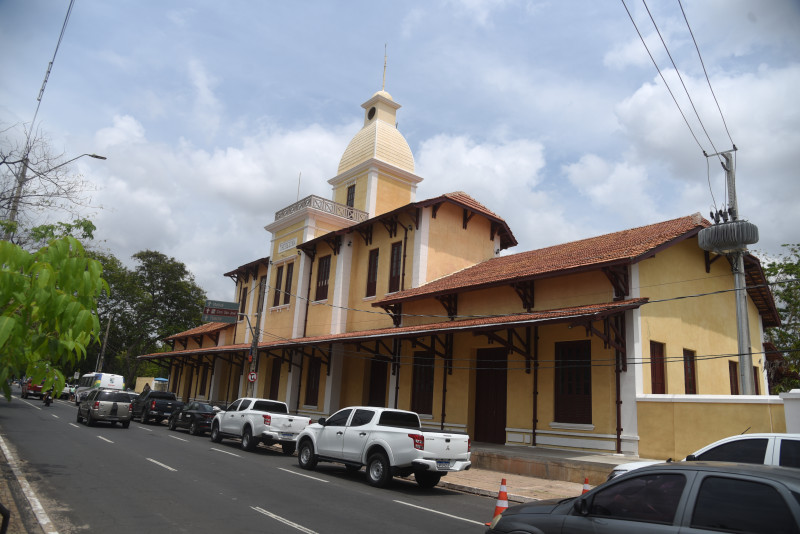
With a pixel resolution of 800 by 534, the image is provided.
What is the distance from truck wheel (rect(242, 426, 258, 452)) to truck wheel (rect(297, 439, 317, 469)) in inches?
156

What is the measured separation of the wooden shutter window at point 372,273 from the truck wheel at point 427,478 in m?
13.6

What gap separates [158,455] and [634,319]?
12.9 meters

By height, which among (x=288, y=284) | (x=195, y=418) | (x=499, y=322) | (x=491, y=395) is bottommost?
(x=195, y=418)

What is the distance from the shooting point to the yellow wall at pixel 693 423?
11.8m

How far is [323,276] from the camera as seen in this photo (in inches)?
1142

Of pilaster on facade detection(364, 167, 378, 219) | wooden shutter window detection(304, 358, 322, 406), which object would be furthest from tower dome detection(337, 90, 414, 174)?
wooden shutter window detection(304, 358, 322, 406)

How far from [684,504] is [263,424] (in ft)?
52.2

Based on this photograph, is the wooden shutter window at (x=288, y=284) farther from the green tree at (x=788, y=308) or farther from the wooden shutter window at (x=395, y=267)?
the green tree at (x=788, y=308)

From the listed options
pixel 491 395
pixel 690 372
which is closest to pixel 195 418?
pixel 491 395

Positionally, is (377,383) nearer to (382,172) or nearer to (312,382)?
(312,382)

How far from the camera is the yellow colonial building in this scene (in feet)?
47.3

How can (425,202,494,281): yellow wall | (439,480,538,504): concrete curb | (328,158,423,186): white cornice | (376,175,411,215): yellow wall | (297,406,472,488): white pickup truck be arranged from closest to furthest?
(439,480,538,504): concrete curb, (297,406,472,488): white pickup truck, (425,202,494,281): yellow wall, (328,158,423,186): white cornice, (376,175,411,215): yellow wall

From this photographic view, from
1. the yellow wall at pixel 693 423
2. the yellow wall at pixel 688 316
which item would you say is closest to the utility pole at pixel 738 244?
the yellow wall at pixel 688 316

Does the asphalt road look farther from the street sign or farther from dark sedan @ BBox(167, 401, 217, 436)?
the street sign
